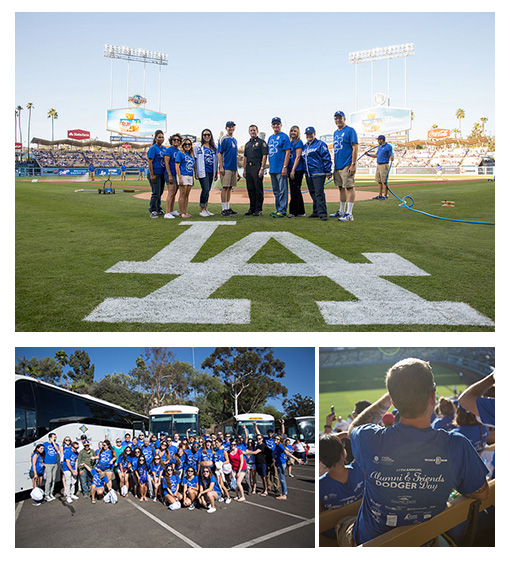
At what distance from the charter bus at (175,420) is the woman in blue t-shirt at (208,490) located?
1.61 feet

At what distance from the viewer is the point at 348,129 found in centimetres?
903

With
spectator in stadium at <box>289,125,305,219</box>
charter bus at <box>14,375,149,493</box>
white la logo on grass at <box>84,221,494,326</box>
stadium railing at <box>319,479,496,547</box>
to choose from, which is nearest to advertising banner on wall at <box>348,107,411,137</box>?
spectator in stadium at <box>289,125,305,219</box>

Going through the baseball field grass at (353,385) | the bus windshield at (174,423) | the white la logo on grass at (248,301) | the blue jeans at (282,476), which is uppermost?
the white la logo on grass at (248,301)

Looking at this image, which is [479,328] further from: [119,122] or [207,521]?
[119,122]

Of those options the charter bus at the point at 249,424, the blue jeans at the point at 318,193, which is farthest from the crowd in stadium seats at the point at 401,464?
the blue jeans at the point at 318,193

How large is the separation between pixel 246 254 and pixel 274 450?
2863 mm

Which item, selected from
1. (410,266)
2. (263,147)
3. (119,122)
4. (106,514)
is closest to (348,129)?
(263,147)

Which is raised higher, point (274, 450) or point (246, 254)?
point (246, 254)

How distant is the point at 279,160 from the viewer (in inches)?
378

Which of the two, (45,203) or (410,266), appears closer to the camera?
(410,266)

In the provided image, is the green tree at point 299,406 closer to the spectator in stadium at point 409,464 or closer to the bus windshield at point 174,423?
the spectator in stadium at point 409,464

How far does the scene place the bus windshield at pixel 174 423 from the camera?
5535 mm

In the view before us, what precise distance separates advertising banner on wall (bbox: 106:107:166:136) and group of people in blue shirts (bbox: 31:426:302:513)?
2546 inches

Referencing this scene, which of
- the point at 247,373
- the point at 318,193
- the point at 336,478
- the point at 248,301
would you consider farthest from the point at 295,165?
the point at 336,478
